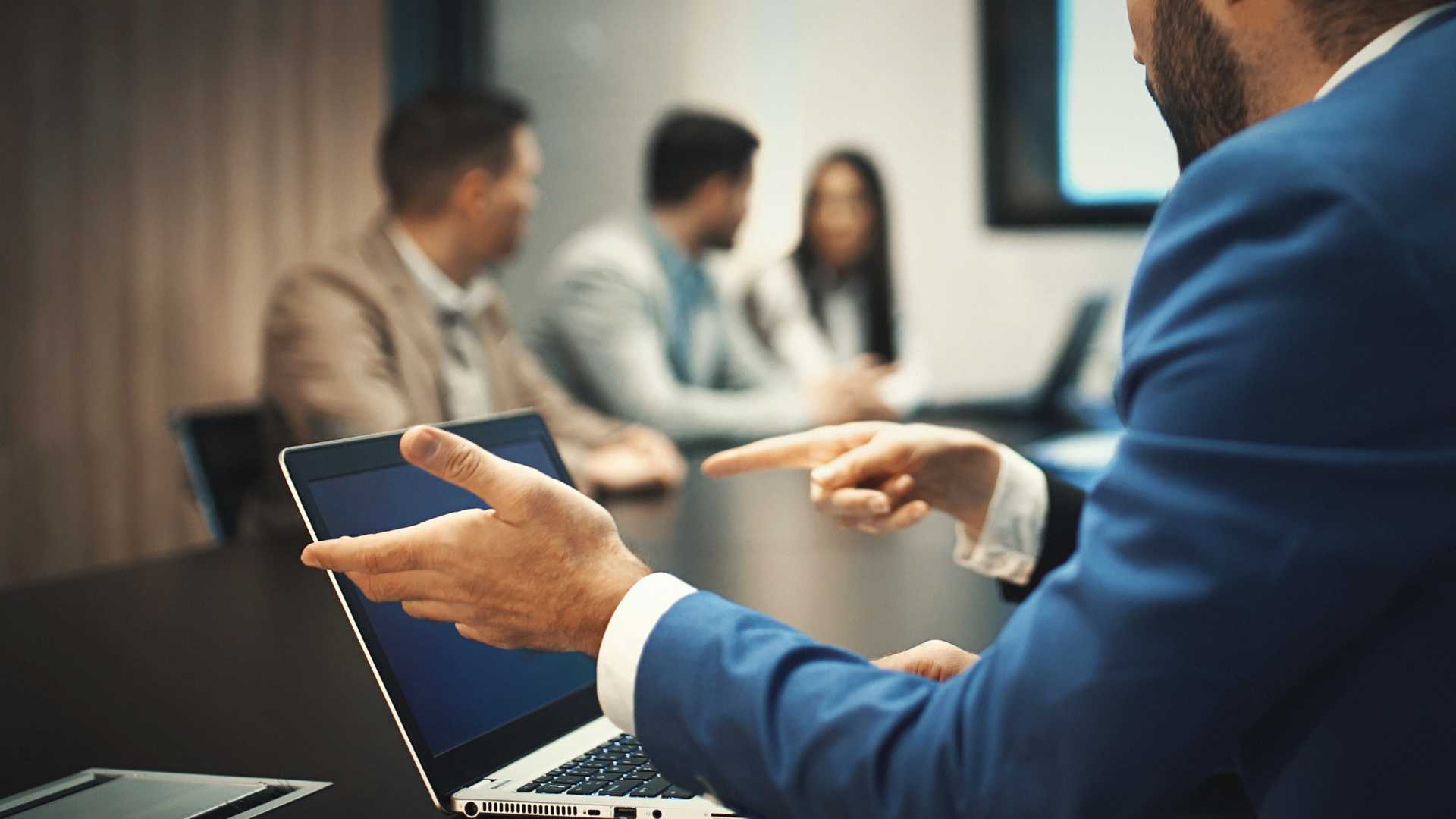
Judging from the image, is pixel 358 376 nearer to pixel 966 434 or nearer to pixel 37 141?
pixel 966 434

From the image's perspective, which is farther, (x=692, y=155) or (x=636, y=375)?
(x=692, y=155)

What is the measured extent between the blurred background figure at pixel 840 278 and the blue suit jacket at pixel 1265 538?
3773 millimetres

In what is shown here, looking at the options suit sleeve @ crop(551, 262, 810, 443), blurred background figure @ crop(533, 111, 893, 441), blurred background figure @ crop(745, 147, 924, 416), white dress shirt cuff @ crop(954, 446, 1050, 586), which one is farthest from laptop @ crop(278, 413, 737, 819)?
blurred background figure @ crop(745, 147, 924, 416)

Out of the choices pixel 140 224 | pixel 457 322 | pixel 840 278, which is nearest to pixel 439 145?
pixel 457 322

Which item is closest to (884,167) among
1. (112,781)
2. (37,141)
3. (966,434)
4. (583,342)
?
A: (583,342)

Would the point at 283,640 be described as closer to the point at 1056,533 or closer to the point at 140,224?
the point at 1056,533

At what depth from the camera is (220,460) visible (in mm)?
2156

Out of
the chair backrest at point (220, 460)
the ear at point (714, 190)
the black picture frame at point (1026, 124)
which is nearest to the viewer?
the chair backrest at point (220, 460)

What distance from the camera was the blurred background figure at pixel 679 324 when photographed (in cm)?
327

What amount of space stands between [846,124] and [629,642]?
4123 millimetres

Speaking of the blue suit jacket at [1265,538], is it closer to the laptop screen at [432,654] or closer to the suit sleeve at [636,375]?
the laptop screen at [432,654]

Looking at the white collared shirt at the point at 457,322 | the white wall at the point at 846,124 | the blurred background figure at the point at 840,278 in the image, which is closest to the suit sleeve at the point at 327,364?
the white collared shirt at the point at 457,322

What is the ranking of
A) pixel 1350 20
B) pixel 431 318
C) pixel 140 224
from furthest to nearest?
pixel 140 224
pixel 431 318
pixel 1350 20

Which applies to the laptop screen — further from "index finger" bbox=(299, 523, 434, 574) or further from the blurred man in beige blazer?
the blurred man in beige blazer
